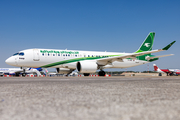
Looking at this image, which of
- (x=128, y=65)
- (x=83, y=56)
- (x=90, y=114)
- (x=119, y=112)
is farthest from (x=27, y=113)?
→ (x=128, y=65)

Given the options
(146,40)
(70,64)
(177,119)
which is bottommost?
(177,119)

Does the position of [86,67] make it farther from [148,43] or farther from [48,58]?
[148,43]

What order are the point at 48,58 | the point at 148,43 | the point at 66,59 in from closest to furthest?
1. the point at 48,58
2. the point at 66,59
3. the point at 148,43

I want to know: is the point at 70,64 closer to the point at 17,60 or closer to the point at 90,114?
the point at 17,60

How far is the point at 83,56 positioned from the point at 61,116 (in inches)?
669

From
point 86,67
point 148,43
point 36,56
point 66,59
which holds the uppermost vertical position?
point 148,43

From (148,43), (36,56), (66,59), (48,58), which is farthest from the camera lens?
(148,43)

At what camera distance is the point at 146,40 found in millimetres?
23422

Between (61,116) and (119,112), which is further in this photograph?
(119,112)

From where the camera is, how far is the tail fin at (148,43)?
75.9 feet

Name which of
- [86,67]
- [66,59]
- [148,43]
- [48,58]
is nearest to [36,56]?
[48,58]

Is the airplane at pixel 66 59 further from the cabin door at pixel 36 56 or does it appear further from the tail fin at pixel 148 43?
the tail fin at pixel 148 43

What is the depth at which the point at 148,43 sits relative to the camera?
2342cm

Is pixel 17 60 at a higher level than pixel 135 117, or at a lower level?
higher
